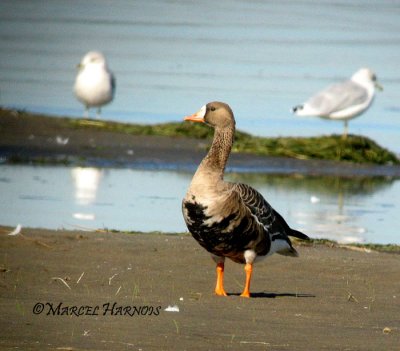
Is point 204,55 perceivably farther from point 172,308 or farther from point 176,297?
point 172,308

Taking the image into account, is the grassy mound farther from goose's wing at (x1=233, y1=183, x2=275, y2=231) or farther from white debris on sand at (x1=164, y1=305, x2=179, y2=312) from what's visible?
white debris on sand at (x1=164, y1=305, x2=179, y2=312)

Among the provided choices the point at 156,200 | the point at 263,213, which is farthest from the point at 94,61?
the point at 263,213

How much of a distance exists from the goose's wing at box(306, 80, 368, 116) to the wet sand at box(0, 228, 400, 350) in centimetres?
986

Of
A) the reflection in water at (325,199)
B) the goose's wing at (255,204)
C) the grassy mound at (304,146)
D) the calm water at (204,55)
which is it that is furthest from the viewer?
the calm water at (204,55)

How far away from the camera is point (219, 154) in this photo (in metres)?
9.25

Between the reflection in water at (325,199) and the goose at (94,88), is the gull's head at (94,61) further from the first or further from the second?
the reflection in water at (325,199)

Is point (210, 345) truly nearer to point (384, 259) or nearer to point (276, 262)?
point (276, 262)

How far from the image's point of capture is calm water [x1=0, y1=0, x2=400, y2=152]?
81.1 feet

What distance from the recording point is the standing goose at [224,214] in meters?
8.71

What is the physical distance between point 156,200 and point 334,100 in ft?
23.9

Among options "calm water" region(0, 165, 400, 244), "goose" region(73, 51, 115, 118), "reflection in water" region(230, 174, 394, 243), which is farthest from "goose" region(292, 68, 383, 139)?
"calm water" region(0, 165, 400, 244)

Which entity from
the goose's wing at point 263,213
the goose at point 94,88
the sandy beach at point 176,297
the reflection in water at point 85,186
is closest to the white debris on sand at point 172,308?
the sandy beach at point 176,297

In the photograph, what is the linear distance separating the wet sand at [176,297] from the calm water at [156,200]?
4.35ft

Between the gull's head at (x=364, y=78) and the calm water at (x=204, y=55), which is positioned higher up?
the gull's head at (x=364, y=78)
